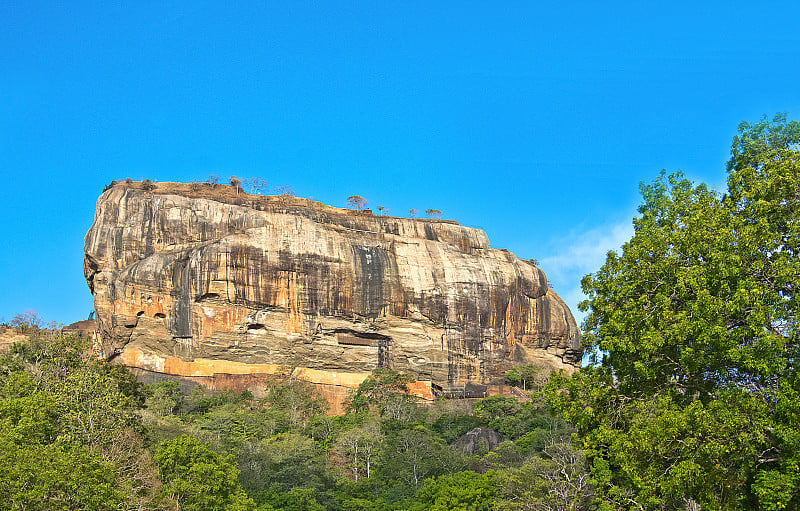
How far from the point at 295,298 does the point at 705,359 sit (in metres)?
48.7

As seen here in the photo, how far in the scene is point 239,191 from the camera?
231ft

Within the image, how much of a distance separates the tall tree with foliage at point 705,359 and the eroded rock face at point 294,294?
44.8 m

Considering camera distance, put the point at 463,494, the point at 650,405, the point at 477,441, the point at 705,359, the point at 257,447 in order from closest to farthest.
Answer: the point at 705,359 < the point at 650,405 < the point at 463,494 < the point at 257,447 < the point at 477,441

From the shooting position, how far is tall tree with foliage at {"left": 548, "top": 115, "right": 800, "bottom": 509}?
46.5ft

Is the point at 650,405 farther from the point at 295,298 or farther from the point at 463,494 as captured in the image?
the point at 295,298

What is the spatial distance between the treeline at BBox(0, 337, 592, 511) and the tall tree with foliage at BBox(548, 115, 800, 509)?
8713 mm

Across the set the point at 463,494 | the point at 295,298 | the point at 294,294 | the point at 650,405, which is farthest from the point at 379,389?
the point at 650,405

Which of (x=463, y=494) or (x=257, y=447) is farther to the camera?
(x=257, y=447)

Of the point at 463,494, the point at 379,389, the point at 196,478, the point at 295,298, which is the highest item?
the point at 295,298

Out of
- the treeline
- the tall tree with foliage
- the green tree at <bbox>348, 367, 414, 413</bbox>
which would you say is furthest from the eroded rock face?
the tall tree with foliage

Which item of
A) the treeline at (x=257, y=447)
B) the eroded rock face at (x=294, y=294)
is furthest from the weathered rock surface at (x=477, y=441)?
the eroded rock face at (x=294, y=294)

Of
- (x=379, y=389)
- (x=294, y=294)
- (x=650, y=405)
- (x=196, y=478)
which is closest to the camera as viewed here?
(x=650, y=405)

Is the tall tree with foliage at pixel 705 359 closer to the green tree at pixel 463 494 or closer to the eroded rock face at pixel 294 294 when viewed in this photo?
the green tree at pixel 463 494

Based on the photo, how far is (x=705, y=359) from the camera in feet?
50.0
